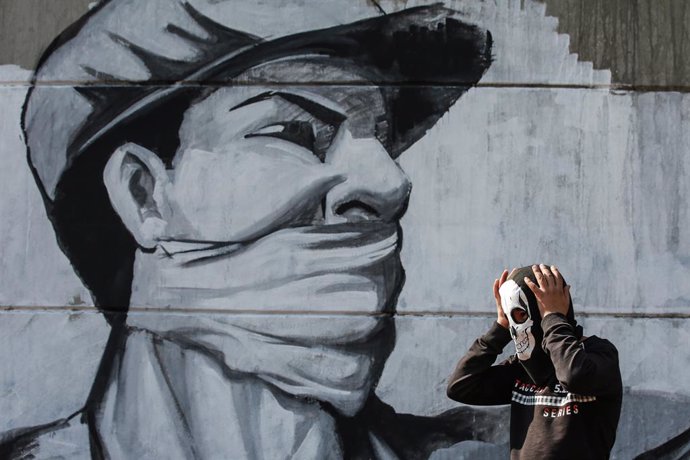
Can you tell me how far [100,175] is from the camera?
4930mm

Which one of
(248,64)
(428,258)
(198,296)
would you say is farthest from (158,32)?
(428,258)

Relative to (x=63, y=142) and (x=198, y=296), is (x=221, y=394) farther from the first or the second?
(x=63, y=142)

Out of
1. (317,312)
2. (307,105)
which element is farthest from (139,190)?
(317,312)

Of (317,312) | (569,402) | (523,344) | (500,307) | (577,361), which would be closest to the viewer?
(577,361)

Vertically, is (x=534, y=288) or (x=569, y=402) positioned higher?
(x=534, y=288)

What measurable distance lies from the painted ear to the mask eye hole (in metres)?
2.28

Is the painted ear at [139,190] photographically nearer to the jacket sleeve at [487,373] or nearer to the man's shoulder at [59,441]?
the man's shoulder at [59,441]

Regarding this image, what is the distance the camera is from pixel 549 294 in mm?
2949

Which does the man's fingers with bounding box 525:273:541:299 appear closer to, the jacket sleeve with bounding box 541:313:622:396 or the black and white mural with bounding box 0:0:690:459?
the jacket sleeve with bounding box 541:313:622:396

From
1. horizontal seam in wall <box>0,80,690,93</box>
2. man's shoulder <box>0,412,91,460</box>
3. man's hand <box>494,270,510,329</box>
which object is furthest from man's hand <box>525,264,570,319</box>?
man's shoulder <box>0,412,91,460</box>

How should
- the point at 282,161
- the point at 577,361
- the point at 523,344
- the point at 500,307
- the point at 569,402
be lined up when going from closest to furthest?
the point at 577,361
the point at 569,402
the point at 523,344
the point at 500,307
the point at 282,161

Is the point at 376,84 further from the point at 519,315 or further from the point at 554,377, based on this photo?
the point at 554,377

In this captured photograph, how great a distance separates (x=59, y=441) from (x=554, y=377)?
8.99 ft

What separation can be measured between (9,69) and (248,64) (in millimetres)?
1172
